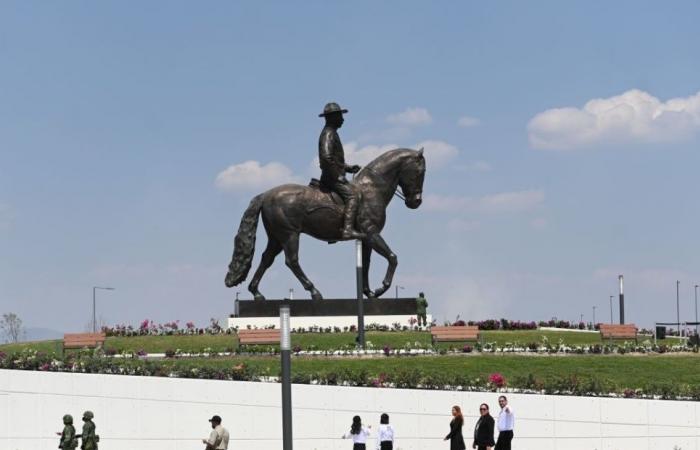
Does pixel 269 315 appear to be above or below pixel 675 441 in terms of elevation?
above

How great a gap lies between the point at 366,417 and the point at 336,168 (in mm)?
Answer: 12530

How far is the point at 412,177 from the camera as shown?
1465 inches

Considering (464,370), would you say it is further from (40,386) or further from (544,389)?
(40,386)

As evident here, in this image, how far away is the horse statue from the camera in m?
35.9

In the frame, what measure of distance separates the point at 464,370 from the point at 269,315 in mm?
10380

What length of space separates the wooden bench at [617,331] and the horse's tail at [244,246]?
1038 centimetres

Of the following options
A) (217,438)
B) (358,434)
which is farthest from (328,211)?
(217,438)

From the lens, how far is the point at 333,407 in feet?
81.1

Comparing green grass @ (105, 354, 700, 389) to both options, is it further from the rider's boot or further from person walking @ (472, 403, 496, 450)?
the rider's boot

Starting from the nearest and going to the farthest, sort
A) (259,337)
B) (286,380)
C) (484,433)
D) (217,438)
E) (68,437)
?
1. (286,380)
2. (217,438)
3. (484,433)
4. (68,437)
5. (259,337)

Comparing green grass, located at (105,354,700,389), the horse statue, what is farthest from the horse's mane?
green grass, located at (105,354,700,389)

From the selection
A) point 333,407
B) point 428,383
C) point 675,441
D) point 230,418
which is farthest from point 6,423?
point 675,441

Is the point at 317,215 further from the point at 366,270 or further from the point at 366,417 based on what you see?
the point at 366,417

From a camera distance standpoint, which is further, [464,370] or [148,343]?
[148,343]
